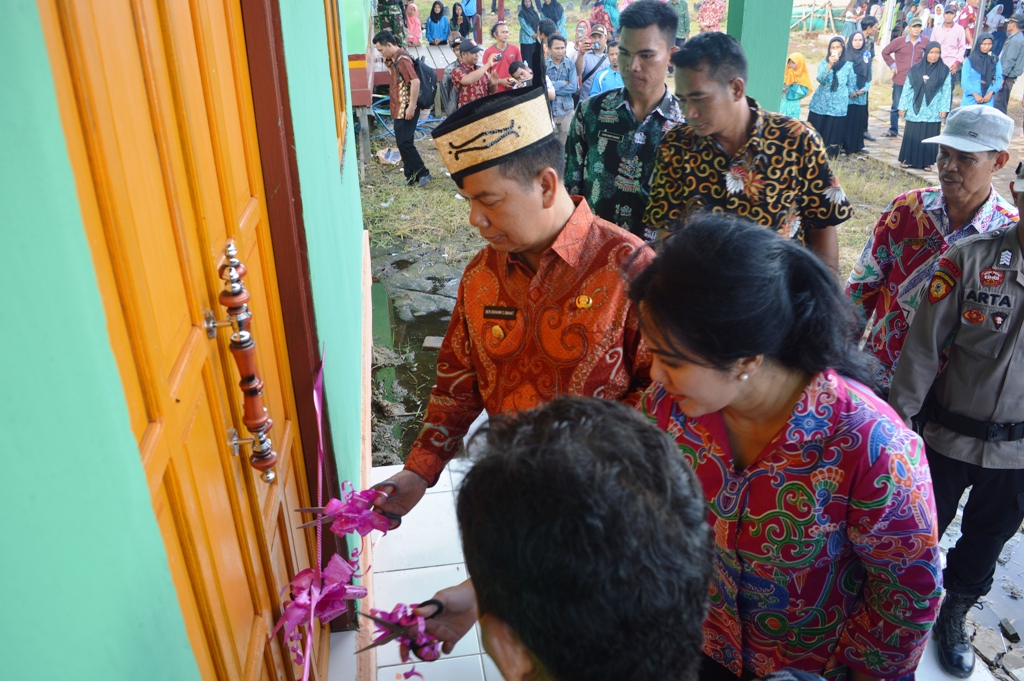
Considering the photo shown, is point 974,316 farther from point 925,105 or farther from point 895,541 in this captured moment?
point 925,105

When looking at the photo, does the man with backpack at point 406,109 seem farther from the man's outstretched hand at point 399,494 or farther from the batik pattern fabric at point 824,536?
the batik pattern fabric at point 824,536

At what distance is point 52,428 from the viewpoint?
0.71m

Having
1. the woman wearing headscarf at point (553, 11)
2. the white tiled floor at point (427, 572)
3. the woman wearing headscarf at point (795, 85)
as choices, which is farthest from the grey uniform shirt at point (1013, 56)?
the white tiled floor at point (427, 572)

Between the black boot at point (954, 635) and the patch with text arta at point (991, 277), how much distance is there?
4.00ft

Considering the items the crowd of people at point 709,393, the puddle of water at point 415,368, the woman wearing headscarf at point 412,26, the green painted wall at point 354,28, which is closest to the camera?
the crowd of people at point 709,393

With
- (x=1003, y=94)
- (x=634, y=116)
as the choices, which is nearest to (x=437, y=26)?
(x=1003, y=94)

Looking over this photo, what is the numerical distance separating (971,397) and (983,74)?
38.9ft

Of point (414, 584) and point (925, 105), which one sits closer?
point (414, 584)

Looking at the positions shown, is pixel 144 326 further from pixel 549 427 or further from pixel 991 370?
pixel 991 370

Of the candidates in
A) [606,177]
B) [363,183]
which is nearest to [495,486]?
[606,177]

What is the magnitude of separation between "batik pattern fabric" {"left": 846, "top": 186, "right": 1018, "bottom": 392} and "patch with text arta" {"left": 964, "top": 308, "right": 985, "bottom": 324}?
0.23 meters

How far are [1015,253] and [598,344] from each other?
65.6 inches

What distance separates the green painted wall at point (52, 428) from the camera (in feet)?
2.11

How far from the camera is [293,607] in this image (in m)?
1.74
